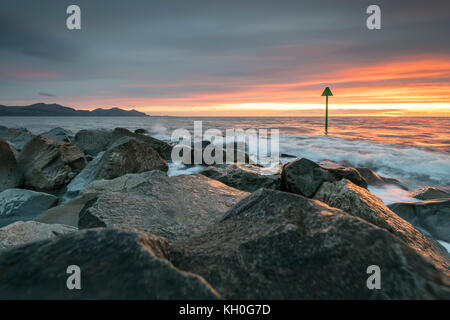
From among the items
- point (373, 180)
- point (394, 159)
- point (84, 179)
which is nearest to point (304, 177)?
point (373, 180)

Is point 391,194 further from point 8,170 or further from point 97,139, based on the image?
point 97,139

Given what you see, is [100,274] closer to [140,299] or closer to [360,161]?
[140,299]

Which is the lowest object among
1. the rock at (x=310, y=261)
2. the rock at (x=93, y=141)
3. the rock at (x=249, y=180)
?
the rock at (x=249, y=180)

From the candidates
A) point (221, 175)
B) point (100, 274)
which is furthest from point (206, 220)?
point (221, 175)

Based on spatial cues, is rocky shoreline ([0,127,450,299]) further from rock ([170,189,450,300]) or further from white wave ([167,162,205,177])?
white wave ([167,162,205,177])

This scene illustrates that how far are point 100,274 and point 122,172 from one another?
4641mm

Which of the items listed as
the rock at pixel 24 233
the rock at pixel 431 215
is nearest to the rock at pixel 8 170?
the rock at pixel 24 233

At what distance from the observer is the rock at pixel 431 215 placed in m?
3.75

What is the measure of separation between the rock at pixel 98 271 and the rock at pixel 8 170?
17.6ft

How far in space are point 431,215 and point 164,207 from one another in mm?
4069

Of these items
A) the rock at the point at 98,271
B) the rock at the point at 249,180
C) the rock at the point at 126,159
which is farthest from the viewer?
the rock at the point at 126,159

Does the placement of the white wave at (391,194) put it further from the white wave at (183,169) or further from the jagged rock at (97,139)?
the jagged rock at (97,139)

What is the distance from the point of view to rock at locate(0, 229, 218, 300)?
1062 millimetres

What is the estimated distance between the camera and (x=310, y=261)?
1.28 metres
